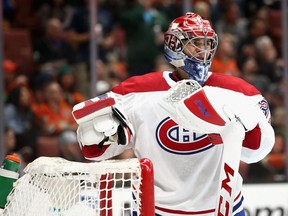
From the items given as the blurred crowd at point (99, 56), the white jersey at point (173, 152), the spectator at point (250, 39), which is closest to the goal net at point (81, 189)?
the white jersey at point (173, 152)

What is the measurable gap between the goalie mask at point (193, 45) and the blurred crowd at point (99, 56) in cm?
244

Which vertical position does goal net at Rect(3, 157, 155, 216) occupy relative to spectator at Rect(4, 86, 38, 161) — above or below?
above

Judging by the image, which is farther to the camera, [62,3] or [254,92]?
[62,3]

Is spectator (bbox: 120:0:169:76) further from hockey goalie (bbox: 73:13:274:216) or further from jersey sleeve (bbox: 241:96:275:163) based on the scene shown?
jersey sleeve (bbox: 241:96:275:163)

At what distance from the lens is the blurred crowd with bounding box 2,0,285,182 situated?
18.9 feet

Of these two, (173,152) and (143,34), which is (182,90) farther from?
(143,34)

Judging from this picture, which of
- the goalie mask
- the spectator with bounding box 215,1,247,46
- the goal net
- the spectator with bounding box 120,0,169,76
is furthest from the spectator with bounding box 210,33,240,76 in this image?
the goal net

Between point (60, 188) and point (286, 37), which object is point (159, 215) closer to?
point (60, 188)

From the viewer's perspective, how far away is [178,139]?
3.25 meters

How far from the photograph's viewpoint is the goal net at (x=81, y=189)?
2768mm

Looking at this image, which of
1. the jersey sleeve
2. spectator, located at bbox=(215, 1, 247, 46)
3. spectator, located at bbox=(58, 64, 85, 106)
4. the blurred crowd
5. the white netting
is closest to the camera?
the white netting

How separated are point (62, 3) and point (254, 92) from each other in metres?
3.38

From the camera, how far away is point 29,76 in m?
6.08

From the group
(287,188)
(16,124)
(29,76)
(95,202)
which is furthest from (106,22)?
(95,202)
